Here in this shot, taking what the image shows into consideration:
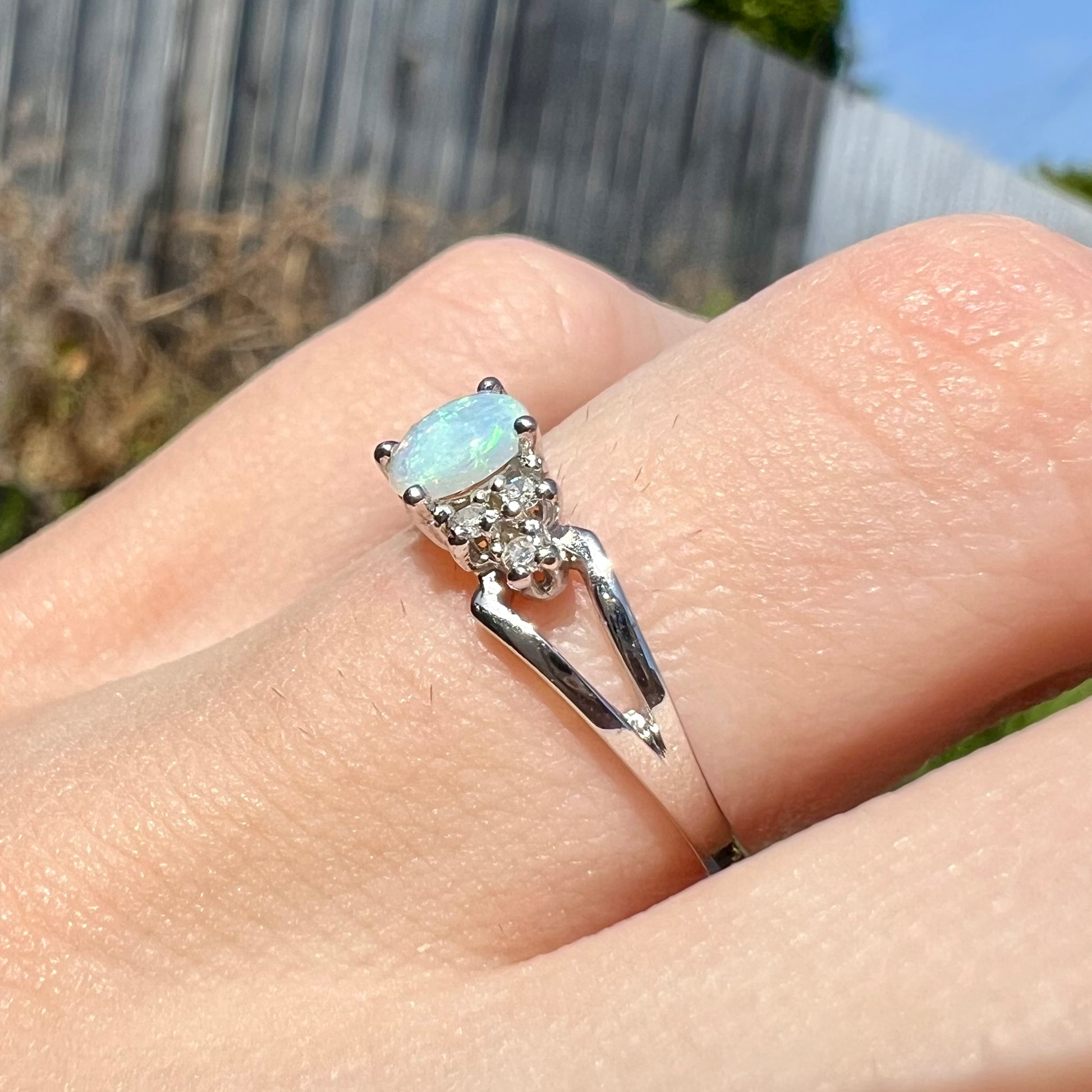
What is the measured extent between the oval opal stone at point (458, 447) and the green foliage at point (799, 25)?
482 cm

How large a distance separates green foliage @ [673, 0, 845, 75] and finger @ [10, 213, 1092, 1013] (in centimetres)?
477

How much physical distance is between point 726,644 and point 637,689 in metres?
0.08

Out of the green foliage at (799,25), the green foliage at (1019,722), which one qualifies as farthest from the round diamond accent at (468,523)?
the green foliage at (799,25)

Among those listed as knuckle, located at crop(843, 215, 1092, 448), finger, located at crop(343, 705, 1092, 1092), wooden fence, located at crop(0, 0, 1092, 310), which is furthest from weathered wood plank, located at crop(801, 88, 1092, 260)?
finger, located at crop(343, 705, 1092, 1092)

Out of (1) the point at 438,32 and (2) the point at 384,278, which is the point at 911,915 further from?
(1) the point at 438,32

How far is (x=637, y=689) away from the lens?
70 centimetres

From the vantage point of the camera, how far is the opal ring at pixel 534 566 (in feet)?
2.26

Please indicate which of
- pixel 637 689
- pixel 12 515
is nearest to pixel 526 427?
pixel 637 689

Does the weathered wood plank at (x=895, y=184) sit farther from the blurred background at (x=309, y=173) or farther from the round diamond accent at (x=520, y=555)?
the round diamond accent at (x=520, y=555)

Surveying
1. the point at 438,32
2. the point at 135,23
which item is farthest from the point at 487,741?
the point at 438,32

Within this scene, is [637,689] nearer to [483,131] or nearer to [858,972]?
[858,972]

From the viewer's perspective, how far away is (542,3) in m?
3.10

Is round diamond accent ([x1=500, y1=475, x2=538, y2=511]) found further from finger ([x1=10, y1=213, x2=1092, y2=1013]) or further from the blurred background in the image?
the blurred background

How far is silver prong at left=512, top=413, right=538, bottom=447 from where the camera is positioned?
741 millimetres
